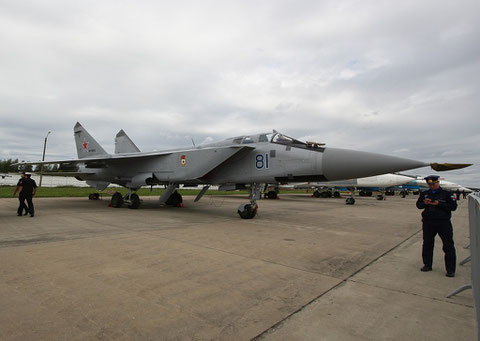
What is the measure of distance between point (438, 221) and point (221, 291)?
3.13 meters

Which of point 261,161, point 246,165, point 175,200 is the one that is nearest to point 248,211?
point 246,165

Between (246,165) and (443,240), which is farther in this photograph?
(246,165)

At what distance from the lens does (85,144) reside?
15.1 m

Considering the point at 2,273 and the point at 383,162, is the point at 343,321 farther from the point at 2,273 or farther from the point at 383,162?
the point at 383,162

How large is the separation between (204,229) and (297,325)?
15.3 ft

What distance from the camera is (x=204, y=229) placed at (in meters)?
6.72

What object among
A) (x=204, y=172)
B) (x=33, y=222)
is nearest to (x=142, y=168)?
(x=204, y=172)

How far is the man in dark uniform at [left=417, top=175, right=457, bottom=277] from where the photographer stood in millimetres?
3729

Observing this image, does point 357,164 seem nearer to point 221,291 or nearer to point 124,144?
point 221,291

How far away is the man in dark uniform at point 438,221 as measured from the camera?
147 inches

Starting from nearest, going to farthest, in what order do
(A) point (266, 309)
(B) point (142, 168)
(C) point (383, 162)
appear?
1. (A) point (266, 309)
2. (C) point (383, 162)
3. (B) point (142, 168)

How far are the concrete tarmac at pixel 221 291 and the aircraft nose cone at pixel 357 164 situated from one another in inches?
71.8

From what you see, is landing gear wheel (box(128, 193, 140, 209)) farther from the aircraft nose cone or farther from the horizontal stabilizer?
the horizontal stabilizer

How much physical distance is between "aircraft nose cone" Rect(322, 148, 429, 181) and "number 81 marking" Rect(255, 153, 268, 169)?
176 cm
